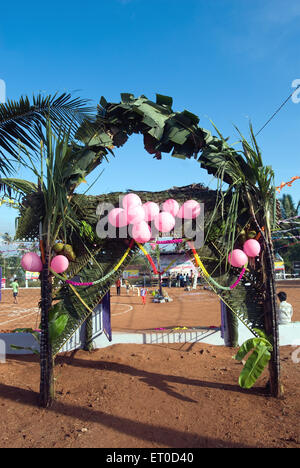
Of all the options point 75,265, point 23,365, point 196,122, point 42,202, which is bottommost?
point 23,365

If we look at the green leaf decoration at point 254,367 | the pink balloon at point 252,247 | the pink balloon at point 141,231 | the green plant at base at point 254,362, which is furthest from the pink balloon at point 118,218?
the green leaf decoration at point 254,367

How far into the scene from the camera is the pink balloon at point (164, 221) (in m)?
4.75

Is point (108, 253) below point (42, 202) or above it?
below

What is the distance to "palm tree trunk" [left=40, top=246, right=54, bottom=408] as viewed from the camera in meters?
4.38

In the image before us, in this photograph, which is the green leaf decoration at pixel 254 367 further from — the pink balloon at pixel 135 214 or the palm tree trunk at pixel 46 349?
the palm tree trunk at pixel 46 349

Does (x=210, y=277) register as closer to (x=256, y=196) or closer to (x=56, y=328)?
(x=256, y=196)

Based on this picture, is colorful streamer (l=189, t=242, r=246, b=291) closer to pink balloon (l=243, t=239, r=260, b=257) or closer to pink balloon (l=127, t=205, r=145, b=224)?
pink balloon (l=243, t=239, r=260, b=257)

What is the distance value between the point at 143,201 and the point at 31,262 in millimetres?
2144

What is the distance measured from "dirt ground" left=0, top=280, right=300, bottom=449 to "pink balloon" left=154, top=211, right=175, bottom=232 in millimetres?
2748

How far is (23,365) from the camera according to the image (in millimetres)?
6477

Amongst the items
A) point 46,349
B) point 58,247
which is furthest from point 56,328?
point 58,247

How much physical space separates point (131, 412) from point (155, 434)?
2.22 ft
